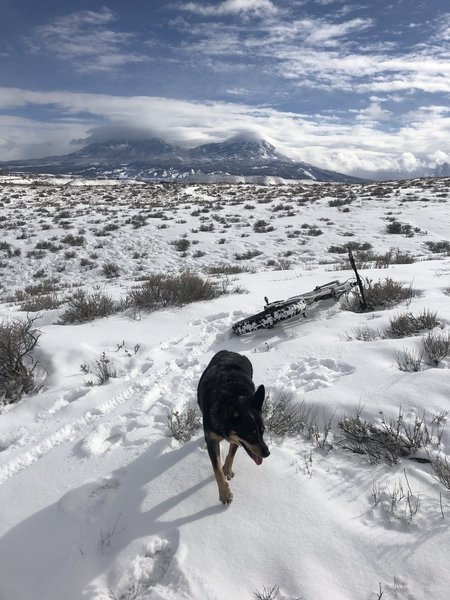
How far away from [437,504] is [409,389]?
1238mm

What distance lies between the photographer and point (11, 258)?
48.3 feet

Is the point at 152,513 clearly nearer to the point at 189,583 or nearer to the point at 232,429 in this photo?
the point at 189,583

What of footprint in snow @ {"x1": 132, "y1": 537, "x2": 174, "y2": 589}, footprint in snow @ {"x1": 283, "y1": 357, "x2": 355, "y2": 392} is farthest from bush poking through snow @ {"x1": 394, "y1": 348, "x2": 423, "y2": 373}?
footprint in snow @ {"x1": 132, "y1": 537, "x2": 174, "y2": 589}

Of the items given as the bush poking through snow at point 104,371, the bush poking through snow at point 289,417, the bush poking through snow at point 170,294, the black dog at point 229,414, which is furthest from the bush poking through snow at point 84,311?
the bush poking through snow at point 289,417

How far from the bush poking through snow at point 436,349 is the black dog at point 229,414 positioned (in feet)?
6.99

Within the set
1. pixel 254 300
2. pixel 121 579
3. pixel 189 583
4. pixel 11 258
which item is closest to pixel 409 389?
pixel 189 583

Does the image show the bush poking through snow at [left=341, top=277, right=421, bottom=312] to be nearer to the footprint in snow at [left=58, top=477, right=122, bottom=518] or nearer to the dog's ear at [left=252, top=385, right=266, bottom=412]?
the dog's ear at [left=252, top=385, right=266, bottom=412]

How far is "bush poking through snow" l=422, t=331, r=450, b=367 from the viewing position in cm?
405

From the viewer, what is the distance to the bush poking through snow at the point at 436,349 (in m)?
4.05

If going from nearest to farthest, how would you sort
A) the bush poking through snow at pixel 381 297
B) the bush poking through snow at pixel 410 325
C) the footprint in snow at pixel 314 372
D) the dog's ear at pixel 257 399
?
the dog's ear at pixel 257 399
the footprint in snow at pixel 314 372
the bush poking through snow at pixel 410 325
the bush poking through snow at pixel 381 297

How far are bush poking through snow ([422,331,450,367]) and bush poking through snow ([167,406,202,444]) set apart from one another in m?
2.58

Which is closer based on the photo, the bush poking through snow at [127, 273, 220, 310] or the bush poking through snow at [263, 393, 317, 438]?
the bush poking through snow at [263, 393, 317, 438]

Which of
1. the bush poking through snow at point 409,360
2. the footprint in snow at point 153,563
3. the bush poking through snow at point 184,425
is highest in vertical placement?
the bush poking through snow at point 409,360

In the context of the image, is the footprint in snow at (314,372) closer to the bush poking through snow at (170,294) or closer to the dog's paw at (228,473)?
the dog's paw at (228,473)
